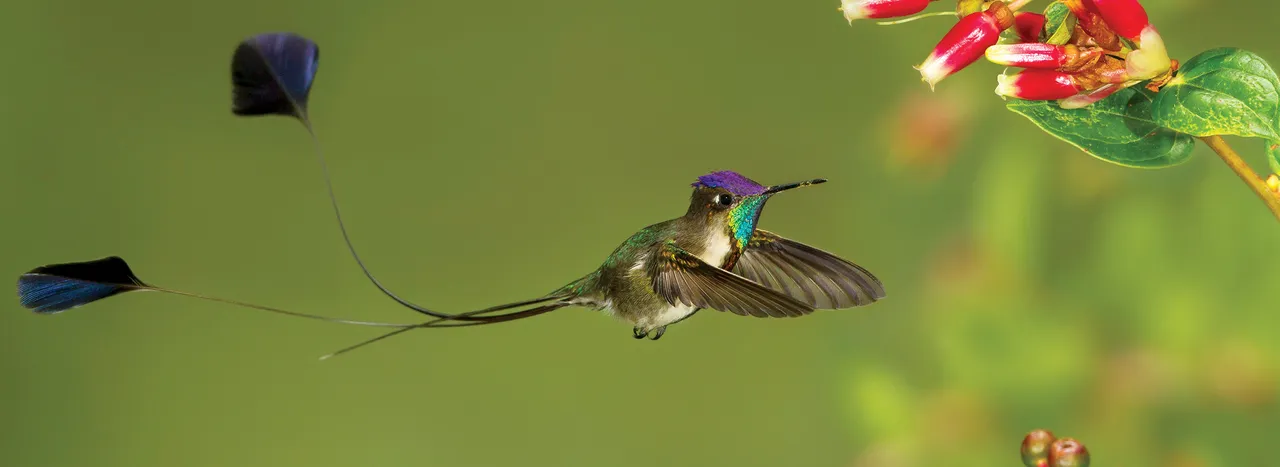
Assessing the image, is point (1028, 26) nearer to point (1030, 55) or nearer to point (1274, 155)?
point (1030, 55)

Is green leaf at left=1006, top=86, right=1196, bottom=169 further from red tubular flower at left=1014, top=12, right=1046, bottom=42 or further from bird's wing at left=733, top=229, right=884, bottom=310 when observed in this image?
bird's wing at left=733, top=229, right=884, bottom=310

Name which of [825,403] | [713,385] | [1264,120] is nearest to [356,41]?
[713,385]

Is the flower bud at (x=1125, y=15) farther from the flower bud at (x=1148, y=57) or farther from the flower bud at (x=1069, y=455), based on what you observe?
the flower bud at (x=1069, y=455)

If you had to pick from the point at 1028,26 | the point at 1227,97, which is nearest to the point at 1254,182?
the point at 1227,97

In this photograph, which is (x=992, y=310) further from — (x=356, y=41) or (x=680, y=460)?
(x=356, y=41)

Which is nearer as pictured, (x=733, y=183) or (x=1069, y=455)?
(x=733, y=183)

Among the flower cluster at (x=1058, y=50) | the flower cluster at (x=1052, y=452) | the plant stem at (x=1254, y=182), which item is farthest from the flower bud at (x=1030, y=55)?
the flower cluster at (x=1052, y=452)
